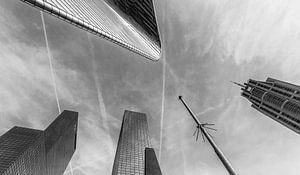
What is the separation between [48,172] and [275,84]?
7629 inches

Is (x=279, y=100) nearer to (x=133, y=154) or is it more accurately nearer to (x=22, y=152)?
(x=133, y=154)

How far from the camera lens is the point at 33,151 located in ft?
450

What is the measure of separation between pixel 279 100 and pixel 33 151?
176236 millimetres

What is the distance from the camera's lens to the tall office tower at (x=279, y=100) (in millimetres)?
99375

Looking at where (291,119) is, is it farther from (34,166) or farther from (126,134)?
(34,166)

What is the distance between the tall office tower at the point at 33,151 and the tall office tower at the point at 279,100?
546ft

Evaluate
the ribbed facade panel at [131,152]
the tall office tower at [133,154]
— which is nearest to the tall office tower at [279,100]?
the tall office tower at [133,154]

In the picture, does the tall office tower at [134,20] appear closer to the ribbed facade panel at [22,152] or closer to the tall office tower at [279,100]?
the tall office tower at [279,100]

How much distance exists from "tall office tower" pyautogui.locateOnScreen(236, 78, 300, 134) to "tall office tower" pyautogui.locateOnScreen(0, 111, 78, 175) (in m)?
166

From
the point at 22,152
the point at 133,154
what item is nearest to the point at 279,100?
the point at 133,154

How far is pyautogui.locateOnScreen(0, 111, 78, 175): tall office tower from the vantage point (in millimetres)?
119688

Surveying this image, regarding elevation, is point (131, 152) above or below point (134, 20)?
below

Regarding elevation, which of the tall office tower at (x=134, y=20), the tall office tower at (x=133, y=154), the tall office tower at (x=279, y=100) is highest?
the tall office tower at (x=134, y=20)

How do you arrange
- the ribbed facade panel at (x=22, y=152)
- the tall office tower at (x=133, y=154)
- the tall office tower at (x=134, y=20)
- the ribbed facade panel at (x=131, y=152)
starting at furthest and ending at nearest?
the ribbed facade panel at (x=131, y=152) < the tall office tower at (x=133, y=154) < the ribbed facade panel at (x=22, y=152) < the tall office tower at (x=134, y=20)
